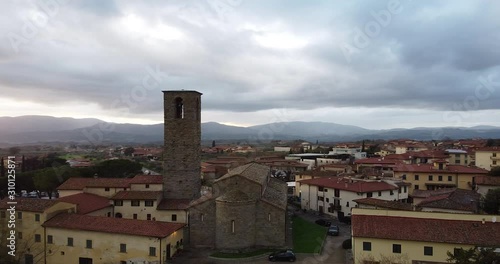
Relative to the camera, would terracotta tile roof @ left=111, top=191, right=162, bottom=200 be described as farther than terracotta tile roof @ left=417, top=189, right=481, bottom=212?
Yes

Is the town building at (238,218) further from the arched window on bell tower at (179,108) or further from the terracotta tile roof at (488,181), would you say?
the terracotta tile roof at (488,181)

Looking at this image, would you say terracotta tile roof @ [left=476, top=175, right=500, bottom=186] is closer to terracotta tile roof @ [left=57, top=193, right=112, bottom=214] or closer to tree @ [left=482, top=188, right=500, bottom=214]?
tree @ [left=482, top=188, right=500, bottom=214]

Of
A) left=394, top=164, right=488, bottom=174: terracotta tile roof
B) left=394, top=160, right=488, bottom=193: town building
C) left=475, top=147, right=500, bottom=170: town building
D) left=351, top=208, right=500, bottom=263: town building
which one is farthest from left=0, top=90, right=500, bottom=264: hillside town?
left=475, top=147, right=500, bottom=170: town building

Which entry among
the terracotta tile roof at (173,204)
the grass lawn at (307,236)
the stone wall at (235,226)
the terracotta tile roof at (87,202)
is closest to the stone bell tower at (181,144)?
the terracotta tile roof at (173,204)

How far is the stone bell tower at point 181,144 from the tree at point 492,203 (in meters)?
30.6

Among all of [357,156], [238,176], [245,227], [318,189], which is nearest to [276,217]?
[245,227]

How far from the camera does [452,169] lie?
55.1 metres

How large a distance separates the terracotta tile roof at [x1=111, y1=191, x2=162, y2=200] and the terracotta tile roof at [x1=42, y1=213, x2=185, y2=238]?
7.84m

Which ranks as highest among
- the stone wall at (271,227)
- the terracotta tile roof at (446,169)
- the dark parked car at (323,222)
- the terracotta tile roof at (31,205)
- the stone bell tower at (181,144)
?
the stone bell tower at (181,144)

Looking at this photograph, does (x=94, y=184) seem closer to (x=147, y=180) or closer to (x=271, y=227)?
(x=147, y=180)

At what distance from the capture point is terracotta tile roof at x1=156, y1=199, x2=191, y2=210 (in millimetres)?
36844

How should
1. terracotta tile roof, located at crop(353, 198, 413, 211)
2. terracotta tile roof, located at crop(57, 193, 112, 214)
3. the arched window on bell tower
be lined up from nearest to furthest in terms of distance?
terracotta tile roof, located at crop(353, 198, 413, 211), terracotta tile roof, located at crop(57, 193, 112, 214), the arched window on bell tower

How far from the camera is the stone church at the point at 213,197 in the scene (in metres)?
30.5

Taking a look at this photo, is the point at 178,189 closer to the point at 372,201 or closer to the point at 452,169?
the point at 372,201
